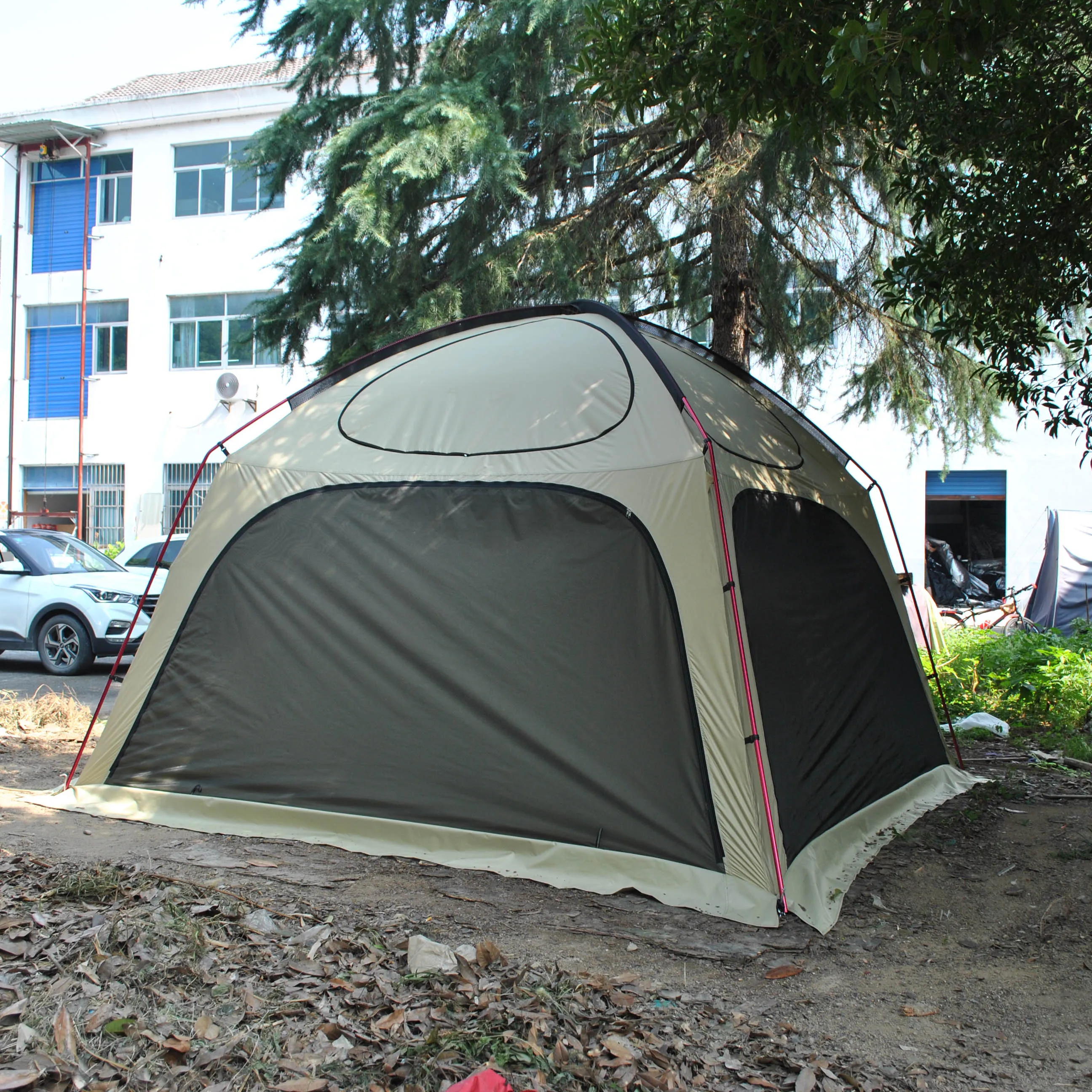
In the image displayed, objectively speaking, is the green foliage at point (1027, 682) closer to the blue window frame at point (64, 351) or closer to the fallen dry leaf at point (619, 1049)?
the fallen dry leaf at point (619, 1049)

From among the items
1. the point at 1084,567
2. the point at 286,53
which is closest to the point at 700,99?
the point at 286,53

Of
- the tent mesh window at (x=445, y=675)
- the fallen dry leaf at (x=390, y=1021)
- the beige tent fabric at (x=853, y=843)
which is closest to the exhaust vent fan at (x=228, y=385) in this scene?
the tent mesh window at (x=445, y=675)

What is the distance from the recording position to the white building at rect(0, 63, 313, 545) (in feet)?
64.2

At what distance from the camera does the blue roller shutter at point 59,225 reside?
20.6m

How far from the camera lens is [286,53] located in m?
8.70

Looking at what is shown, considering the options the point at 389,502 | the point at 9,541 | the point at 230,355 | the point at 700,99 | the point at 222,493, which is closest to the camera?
the point at 700,99

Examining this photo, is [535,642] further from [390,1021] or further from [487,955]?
[390,1021]

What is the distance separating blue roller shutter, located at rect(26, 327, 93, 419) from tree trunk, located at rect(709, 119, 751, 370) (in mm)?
15936

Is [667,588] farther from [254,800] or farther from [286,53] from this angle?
[286,53]

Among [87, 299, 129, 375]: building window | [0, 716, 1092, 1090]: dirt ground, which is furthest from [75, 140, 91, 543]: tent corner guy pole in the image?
[0, 716, 1092, 1090]: dirt ground

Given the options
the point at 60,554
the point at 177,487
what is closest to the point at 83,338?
the point at 177,487

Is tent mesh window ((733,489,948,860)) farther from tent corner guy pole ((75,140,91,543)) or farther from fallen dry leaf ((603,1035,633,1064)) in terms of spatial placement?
tent corner guy pole ((75,140,91,543))

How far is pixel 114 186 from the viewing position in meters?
20.6

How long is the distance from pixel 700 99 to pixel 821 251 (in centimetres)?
442
